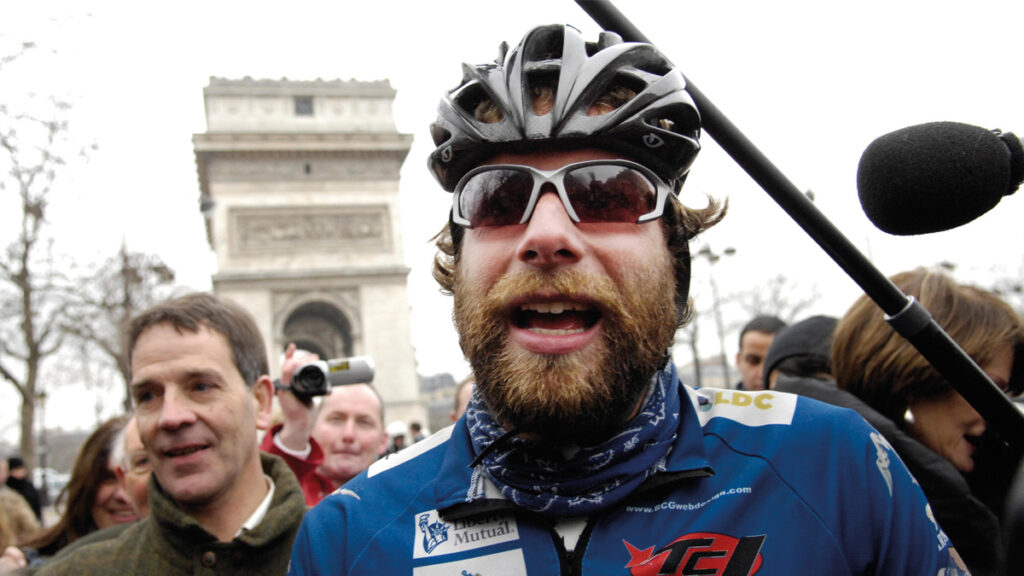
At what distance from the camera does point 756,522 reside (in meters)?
1.60

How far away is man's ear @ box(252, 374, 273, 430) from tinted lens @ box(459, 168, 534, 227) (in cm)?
171

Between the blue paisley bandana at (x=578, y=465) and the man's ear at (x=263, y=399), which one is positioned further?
the man's ear at (x=263, y=399)

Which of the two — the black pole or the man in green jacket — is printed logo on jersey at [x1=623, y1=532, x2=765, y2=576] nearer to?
A: the black pole

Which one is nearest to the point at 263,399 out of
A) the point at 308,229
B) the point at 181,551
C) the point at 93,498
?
the point at 181,551

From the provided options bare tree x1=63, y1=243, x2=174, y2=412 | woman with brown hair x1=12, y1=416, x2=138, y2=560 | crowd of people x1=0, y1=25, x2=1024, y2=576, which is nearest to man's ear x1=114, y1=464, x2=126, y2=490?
woman with brown hair x1=12, y1=416, x2=138, y2=560

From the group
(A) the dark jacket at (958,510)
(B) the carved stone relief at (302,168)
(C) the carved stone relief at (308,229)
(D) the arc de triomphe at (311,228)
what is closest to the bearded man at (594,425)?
(A) the dark jacket at (958,510)

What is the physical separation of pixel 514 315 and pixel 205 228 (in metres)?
43.7

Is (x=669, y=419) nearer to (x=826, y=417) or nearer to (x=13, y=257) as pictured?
(x=826, y=417)

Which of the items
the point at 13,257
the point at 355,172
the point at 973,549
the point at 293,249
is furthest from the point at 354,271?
the point at 973,549

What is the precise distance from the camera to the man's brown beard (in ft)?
5.41

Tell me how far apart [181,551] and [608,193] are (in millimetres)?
2061

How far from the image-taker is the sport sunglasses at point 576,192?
70.8 inches

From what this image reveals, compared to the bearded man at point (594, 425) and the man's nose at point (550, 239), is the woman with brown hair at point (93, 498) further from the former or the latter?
the man's nose at point (550, 239)

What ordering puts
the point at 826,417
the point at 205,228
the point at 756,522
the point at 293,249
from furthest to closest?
1. the point at 205,228
2. the point at 293,249
3. the point at 826,417
4. the point at 756,522
